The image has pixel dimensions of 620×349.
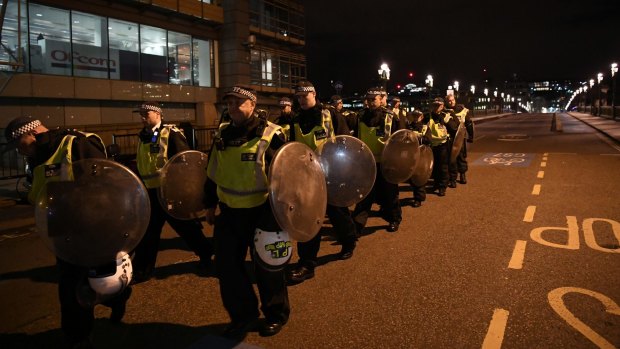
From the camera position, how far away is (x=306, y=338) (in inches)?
142

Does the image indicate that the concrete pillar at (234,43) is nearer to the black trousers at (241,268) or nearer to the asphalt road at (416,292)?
the asphalt road at (416,292)

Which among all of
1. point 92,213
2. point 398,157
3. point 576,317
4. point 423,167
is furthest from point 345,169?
point 423,167

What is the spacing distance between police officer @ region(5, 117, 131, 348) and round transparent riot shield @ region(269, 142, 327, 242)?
4.30 ft

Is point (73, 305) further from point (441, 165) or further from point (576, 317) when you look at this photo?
point (441, 165)

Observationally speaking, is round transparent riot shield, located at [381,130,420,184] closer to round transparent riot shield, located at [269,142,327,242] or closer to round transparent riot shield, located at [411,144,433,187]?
round transparent riot shield, located at [411,144,433,187]

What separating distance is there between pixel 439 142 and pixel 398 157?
3.10 metres

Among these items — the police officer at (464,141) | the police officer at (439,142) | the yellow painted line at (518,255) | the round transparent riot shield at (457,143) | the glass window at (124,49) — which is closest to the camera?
the yellow painted line at (518,255)

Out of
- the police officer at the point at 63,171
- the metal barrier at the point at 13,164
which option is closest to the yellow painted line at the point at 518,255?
the police officer at the point at 63,171

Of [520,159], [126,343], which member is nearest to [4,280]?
[126,343]

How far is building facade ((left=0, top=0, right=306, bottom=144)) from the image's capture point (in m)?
16.6

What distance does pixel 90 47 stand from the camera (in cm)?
1892

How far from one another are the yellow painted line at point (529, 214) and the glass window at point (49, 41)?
16575 mm

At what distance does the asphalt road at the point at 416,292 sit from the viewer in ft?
11.9

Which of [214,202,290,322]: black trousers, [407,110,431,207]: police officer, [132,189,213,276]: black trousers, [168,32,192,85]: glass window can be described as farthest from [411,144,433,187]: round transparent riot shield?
[168,32,192,85]: glass window
